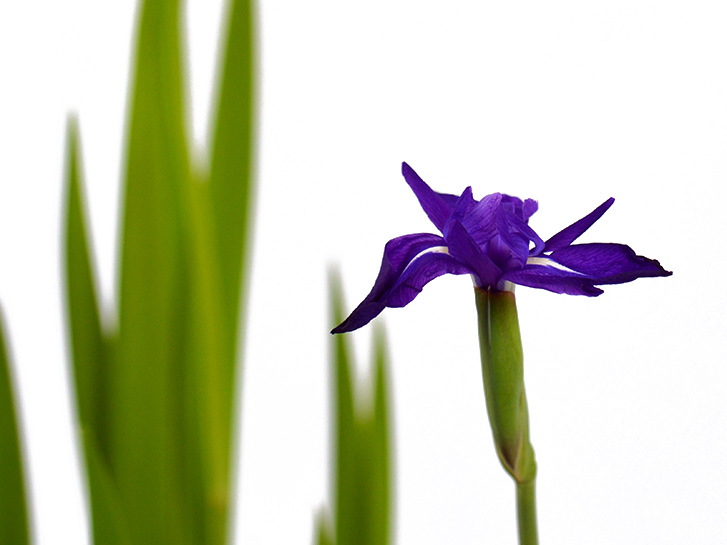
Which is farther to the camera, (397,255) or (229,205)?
(229,205)

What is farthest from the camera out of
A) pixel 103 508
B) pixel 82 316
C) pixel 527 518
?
pixel 82 316

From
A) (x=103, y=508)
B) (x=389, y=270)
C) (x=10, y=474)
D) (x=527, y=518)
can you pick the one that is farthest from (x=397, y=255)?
(x=10, y=474)

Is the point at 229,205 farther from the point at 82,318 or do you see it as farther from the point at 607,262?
the point at 607,262

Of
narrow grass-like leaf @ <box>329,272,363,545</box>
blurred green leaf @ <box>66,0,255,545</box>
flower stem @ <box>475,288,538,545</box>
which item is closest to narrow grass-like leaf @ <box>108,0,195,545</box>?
blurred green leaf @ <box>66,0,255,545</box>

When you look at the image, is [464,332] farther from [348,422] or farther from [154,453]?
[154,453]

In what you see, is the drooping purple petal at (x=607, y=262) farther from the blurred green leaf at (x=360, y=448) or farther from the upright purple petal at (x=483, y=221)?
the blurred green leaf at (x=360, y=448)

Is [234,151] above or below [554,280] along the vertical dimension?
above

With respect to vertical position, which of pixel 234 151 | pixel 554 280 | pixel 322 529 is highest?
pixel 234 151

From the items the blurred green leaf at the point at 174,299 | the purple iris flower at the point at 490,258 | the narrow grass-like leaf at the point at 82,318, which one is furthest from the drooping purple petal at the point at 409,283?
the narrow grass-like leaf at the point at 82,318
